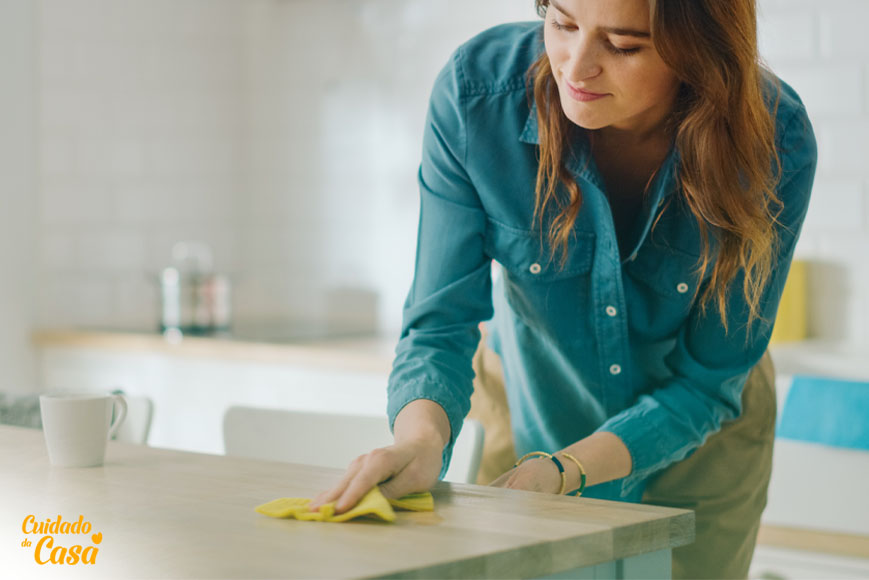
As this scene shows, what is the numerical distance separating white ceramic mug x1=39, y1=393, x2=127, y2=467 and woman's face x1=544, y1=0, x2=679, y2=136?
1.94 feet

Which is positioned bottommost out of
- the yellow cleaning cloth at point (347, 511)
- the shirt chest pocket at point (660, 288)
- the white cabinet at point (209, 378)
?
the white cabinet at point (209, 378)

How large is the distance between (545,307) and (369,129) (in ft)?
5.81

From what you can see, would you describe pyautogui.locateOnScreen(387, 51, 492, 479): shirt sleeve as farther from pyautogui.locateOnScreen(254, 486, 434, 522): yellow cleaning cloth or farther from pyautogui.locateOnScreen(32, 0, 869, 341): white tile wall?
pyautogui.locateOnScreen(32, 0, 869, 341): white tile wall

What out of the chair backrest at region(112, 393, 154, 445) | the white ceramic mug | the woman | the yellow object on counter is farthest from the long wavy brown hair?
the yellow object on counter

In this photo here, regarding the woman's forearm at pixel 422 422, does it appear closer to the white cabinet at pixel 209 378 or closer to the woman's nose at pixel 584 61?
the woman's nose at pixel 584 61

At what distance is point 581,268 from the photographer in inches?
52.4

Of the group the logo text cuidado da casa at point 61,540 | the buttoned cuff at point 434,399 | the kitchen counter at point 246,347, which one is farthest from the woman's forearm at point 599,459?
the kitchen counter at point 246,347

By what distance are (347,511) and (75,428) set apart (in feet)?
1.24

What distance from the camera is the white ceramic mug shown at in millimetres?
1138

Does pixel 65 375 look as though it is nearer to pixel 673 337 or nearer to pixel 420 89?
pixel 420 89

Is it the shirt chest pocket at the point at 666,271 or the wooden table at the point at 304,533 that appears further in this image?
the shirt chest pocket at the point at 666,271

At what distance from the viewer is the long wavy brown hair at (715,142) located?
3.59 feet

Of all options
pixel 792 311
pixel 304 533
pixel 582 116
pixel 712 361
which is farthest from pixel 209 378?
pixel 304 533

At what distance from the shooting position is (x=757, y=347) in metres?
1.33
